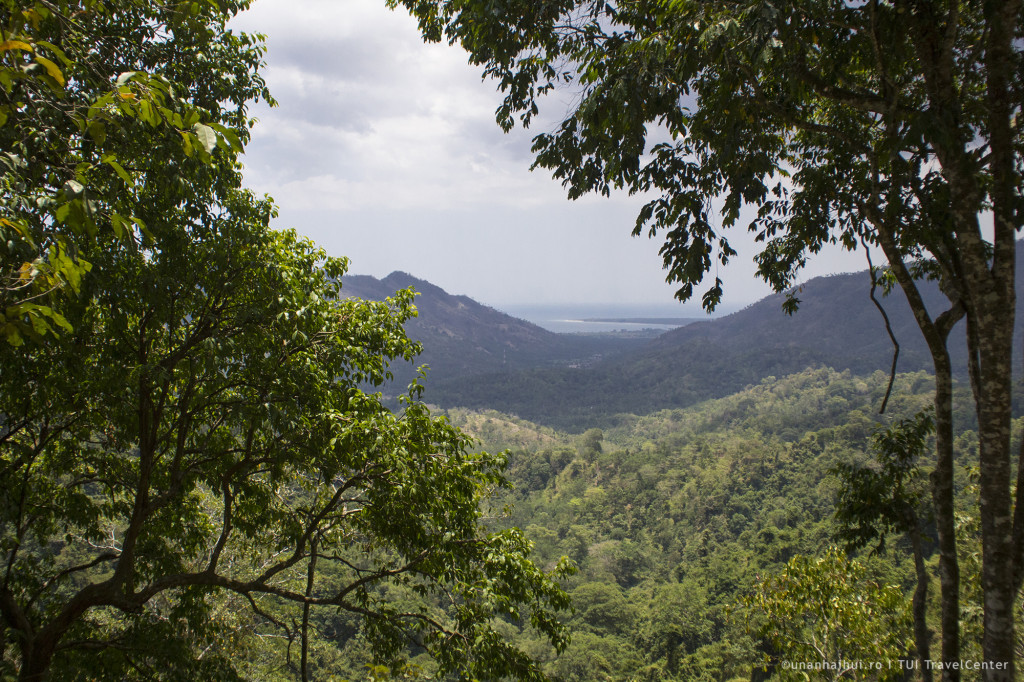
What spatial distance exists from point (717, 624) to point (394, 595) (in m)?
21.2

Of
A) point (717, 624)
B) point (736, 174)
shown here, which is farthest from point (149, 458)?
point (717, 624)

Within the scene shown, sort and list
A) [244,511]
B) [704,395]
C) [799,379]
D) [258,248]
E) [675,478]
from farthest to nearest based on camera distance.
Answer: [704,395] < [799,379] < [675,478] < [244,511] < [258,248]

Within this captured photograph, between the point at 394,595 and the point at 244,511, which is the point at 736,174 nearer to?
the point at 244,511

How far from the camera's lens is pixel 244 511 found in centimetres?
521

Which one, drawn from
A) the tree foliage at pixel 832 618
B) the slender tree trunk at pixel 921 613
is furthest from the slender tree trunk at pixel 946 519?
the tree foliage at pixel 832 618

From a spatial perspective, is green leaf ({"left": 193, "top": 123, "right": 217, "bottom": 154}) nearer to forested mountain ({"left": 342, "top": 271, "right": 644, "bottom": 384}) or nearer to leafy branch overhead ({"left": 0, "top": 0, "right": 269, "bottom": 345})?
leafy branch overhead ({"left": 0, "top": 0, "right": 269, "bottom": 345})

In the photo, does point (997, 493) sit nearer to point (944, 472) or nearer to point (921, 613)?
point (944, 472)

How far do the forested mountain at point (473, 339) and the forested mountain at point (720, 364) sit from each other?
16.2m

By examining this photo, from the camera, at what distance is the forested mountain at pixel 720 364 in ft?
377

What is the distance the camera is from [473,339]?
170250mm

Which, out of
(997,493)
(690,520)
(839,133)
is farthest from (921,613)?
(690,520)

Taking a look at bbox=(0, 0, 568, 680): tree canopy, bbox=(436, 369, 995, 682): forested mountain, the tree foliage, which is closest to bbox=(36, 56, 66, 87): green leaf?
bbox=(0, 0, 568, 680): tree canopy

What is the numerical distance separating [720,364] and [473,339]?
74.7 m

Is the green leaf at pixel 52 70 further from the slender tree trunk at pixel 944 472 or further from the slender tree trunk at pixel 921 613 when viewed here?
the slender tree trunk at pixel 921 613
